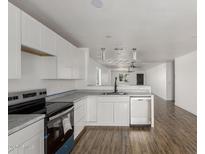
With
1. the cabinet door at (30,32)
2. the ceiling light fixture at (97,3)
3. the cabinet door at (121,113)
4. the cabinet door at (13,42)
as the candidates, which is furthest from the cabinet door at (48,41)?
the cabinet door at (121,113)

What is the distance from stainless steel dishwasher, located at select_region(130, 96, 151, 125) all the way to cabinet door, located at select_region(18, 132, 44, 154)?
Answer: 3005mm

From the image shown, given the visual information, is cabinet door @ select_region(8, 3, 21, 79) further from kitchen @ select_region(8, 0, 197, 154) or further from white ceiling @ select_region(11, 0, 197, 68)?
white ceiling @ select_region(11, 0, 197, 68)

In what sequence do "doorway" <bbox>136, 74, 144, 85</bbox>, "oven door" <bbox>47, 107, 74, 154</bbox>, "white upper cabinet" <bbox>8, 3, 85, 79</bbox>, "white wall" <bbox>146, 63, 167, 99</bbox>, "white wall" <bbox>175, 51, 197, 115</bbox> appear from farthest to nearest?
"doorway" <bbox>136, 74, 144, 85</bbox>, "white wall" <bbox>146, 63, 167, 99</bbox>, "white wall" <bbox>175, 51, 197, 115</bbox>, "oven door" <bbox>47, 107, 74, 154</bbox>, "white upper cabinet" <bbox>8, 3, 85, 79</bbox>

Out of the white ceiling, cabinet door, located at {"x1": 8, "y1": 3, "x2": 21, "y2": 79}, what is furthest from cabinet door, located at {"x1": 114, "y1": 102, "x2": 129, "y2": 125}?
cabinet door, located at {"x1": 8, "y1": 3, "x2": 21, "y2": 79}

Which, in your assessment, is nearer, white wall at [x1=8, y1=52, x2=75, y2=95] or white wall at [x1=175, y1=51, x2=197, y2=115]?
white wall at [x1=8, y1=52, x2=75, y2=95]

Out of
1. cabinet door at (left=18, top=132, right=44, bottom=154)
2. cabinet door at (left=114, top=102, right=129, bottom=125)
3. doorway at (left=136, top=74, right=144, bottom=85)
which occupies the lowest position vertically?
cabinet door at (left=114, top=102, right=129, bottom=125)

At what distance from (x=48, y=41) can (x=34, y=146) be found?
1641 mm

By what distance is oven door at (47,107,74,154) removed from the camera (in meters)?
2.11

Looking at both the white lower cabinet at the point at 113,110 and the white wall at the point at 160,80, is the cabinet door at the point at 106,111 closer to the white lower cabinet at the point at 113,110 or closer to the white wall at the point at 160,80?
the white lower cabinet at the point at 113,110

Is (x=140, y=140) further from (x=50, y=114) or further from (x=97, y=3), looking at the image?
(x=97, y=3)

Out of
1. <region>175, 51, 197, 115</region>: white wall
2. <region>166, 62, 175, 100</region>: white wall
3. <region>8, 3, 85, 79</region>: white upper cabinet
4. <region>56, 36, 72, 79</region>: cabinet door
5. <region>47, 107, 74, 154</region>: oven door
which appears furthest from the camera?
<region>166, 62, 175, 100</region>: white wall

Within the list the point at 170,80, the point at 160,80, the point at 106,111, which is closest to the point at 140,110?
the point at 106,111
